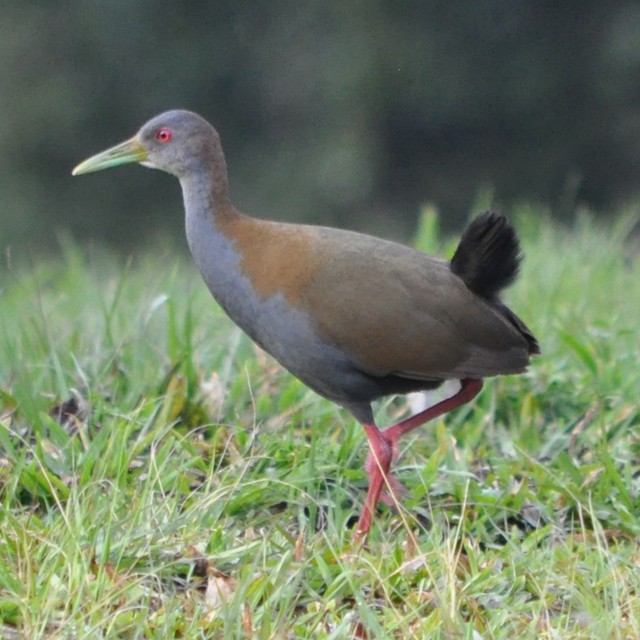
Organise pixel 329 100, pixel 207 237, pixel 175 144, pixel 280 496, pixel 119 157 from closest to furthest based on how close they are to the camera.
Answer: pixel 280 496 < pixel 207 237 < pixel 175 144 < pixel 119 157 < pixel 329 100

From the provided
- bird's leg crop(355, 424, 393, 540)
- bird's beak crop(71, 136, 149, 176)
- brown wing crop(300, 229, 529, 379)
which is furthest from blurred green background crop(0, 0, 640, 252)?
bird's leg crop(355, 424, 393, 540)

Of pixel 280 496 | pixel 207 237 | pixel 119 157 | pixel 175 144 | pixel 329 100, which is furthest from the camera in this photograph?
pixel 329 100

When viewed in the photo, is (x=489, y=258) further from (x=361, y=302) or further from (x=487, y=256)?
(x=361, y=302)

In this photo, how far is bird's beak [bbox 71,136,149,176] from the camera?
4.79 meters

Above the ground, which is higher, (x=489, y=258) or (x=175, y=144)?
(x=175, y=144)

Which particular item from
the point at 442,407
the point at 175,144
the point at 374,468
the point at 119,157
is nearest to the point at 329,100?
the point at 119,157

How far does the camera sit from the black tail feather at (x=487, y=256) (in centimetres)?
447

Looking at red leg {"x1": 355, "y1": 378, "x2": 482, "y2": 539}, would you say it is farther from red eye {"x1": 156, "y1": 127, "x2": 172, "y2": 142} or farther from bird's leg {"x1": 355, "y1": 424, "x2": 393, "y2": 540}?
red eye {"x1": 156, "y1": 127, "x2": 172, "y2": 142}

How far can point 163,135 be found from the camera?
471 cm

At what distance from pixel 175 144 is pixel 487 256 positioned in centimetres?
109

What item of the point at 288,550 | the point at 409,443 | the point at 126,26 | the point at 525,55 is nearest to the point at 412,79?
the point at 525,55

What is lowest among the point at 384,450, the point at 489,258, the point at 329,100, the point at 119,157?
the point at 329,100

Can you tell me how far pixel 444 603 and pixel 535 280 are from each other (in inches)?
150

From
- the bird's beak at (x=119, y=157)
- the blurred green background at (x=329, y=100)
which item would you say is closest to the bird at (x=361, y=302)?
the bird's beak at (x=119, y=157)
